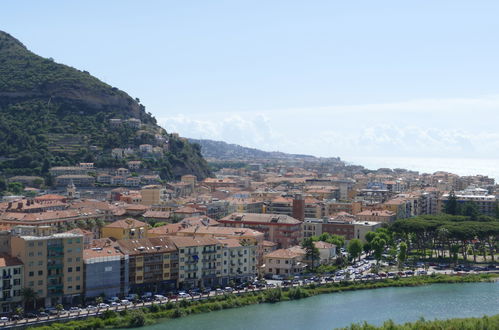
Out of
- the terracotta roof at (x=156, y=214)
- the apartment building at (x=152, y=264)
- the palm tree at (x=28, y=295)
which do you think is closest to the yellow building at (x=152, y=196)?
the terracotta roof at (x=156, y=214)

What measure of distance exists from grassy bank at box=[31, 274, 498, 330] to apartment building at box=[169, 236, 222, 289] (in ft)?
9.37

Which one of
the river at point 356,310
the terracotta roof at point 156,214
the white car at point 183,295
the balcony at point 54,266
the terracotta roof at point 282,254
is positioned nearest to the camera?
the balcony at point 54,266

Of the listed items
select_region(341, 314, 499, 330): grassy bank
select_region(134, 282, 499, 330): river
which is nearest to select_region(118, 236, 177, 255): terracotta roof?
select_region(134, 282, 499, 330): river

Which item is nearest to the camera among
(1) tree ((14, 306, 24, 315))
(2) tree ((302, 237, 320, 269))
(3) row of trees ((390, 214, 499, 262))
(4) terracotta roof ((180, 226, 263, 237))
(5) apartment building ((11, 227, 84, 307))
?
(1) tree ((14, 306, 24, 315))

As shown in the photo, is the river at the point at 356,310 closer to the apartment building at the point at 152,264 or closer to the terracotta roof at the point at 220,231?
the apartment building at the point at 152,264

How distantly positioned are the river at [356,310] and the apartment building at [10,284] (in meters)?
5.79

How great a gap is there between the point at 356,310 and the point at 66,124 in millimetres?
63291

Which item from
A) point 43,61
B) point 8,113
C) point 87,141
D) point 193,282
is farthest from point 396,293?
point 43,61

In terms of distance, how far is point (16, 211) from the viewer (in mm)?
51906

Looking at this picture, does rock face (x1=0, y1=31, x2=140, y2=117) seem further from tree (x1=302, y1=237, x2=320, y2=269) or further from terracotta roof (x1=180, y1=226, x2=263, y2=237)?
tree (x1=302, y1=237, x2=320, y2=269)

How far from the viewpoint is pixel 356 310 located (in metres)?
33.8

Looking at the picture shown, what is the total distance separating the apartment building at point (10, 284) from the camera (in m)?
29.0

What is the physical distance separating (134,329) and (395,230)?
89.6 ft

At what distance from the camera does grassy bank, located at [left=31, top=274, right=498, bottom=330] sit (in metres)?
29.2
